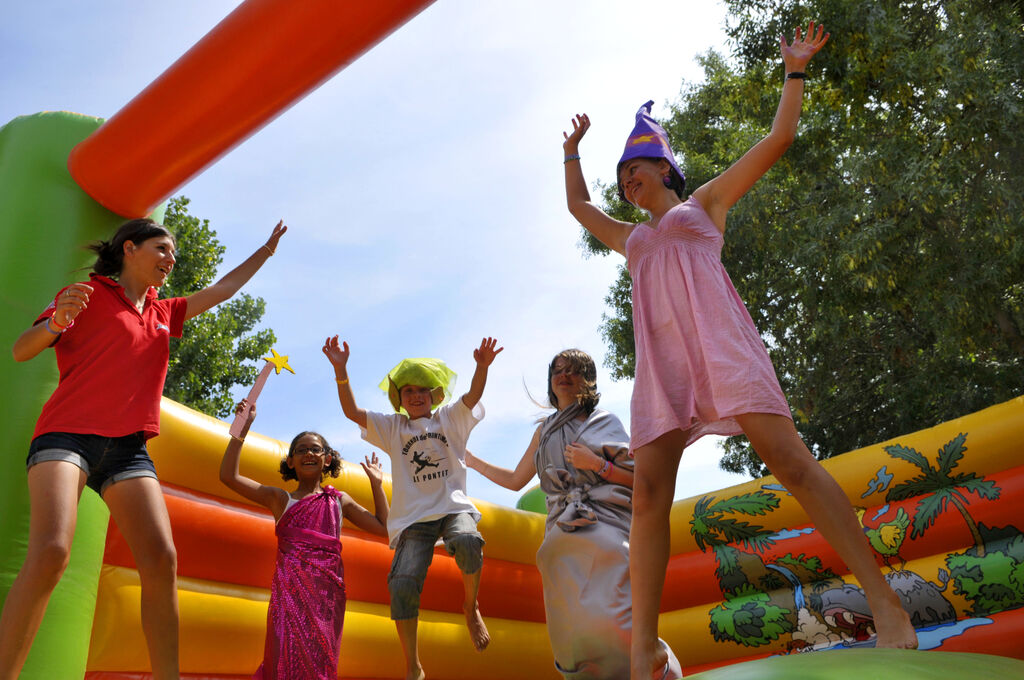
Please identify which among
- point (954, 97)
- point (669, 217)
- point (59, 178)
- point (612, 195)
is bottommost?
point (669, 217)

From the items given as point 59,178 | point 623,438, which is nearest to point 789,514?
point 623,438

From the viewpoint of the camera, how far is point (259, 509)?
3.32 metres

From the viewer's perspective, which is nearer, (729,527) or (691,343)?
(691,343)

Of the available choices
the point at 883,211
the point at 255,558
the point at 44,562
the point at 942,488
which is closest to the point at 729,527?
the point at 942,488

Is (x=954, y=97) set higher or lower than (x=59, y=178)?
higher

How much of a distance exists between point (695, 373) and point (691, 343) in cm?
8

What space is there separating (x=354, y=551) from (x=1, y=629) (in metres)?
1.79

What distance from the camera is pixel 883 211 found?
7.96m

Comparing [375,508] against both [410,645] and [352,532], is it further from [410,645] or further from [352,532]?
[410,645]

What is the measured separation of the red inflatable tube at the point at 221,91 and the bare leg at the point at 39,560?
3.85 ft

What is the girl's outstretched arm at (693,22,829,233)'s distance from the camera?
2.02m

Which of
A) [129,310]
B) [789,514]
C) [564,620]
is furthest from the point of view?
[789,514]

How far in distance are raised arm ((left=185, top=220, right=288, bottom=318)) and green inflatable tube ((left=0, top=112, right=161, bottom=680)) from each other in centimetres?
50

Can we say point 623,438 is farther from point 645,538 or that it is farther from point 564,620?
point 645,538
